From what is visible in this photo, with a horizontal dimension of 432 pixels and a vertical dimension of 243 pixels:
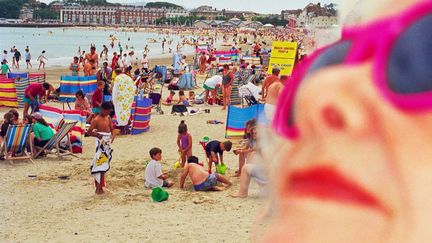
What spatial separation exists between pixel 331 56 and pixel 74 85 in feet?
47.9

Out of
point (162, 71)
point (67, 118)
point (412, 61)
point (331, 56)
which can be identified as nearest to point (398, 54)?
point (412, 61)

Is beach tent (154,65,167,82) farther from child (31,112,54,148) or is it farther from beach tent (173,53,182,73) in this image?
child (31,112,54,148)

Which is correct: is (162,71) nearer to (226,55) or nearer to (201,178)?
(226,55)

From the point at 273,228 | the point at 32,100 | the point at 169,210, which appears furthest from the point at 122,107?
the point at 273,228

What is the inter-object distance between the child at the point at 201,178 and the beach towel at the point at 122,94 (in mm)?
3476

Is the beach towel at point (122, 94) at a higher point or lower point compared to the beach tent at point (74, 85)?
higher

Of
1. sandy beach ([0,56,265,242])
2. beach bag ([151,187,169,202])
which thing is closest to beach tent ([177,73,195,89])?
sandy beach ([0,56,265,242])

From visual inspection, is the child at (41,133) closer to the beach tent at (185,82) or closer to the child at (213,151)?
the child at (213,151)

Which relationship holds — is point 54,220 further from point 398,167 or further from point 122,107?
point 398,167

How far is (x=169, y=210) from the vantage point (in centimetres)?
682

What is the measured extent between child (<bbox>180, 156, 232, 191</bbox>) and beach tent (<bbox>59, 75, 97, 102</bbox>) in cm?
781

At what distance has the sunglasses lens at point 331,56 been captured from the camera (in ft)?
3.95

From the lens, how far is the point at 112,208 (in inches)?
275

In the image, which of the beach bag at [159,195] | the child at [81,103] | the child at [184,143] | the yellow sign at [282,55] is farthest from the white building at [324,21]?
the yellow sign at [282,55]
